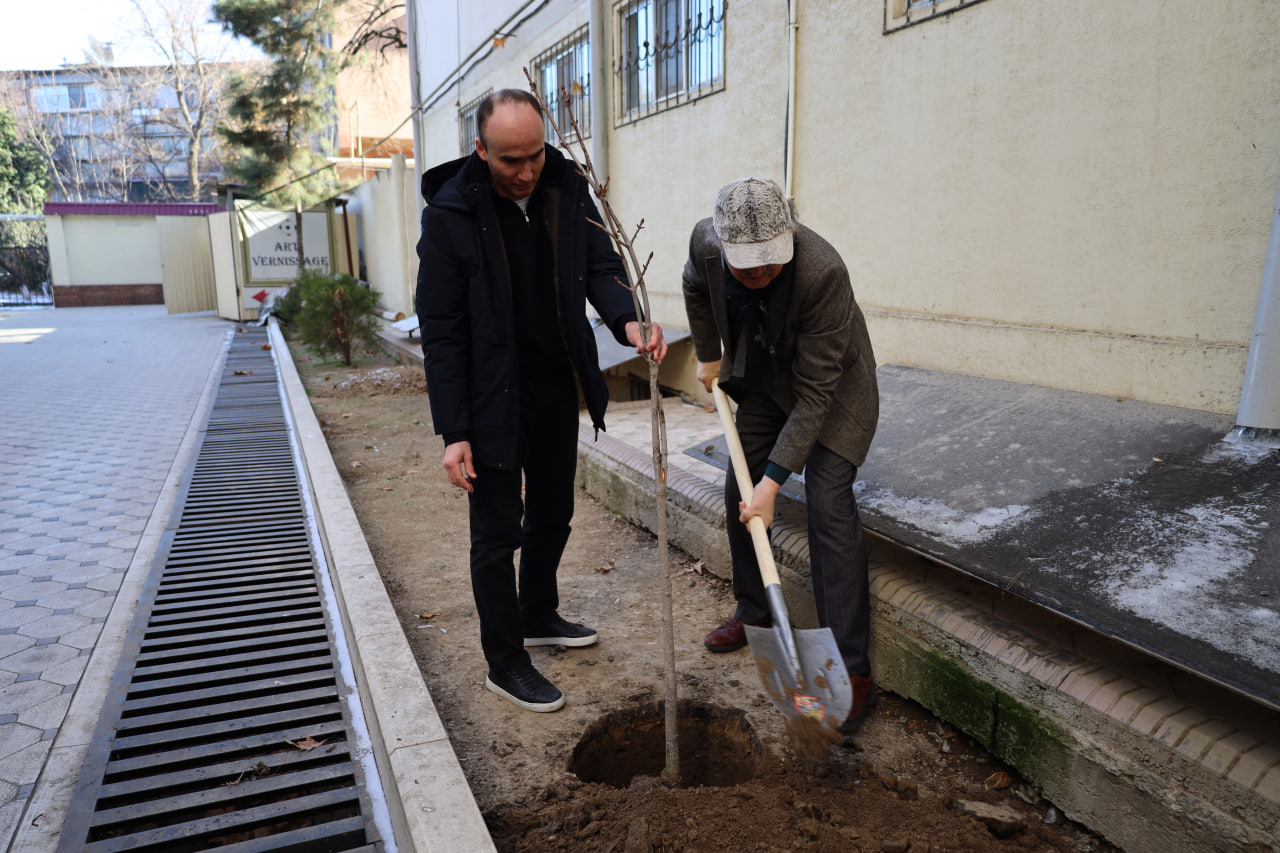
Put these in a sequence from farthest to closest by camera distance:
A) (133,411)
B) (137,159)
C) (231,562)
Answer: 1. (137,159)
2. (133,411)
3. (231,562)

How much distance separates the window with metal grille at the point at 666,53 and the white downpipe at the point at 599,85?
0.19m

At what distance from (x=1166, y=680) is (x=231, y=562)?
4.07 metres

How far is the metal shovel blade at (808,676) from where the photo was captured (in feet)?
7.20

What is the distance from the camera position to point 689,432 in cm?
561

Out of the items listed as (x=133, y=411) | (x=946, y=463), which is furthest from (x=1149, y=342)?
(x=133, y=411)

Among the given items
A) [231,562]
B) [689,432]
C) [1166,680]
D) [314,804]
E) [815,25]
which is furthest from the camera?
[689,432]

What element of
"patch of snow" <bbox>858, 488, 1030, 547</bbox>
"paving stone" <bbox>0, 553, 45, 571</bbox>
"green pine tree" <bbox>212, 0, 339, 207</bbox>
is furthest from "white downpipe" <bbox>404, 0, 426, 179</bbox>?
"patch of snow" <bbox>858, 488, 1030, 547</bbox>

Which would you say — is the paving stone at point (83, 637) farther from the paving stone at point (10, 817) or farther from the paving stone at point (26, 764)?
the paving stone at point (10, 817)

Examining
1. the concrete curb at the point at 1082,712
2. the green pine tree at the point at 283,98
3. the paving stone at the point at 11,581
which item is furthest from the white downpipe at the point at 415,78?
the concrete curb at the point at 1082,712

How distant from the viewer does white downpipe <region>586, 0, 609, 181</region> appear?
7.78m

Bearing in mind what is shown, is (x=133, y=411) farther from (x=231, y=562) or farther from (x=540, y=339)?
(x=540, y=339)

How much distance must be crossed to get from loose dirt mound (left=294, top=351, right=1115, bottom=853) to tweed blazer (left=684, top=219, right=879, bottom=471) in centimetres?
73

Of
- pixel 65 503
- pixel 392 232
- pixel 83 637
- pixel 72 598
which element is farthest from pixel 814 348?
pixel 392 232

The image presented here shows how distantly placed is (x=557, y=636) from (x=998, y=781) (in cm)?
162
